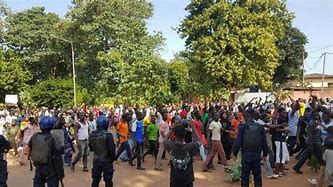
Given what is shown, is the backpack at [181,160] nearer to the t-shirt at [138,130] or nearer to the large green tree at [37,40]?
the t-shirt at [138,130]

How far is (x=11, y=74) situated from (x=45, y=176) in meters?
37.0

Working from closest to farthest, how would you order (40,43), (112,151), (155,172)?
(112,151)
(155,172)
(40,43)

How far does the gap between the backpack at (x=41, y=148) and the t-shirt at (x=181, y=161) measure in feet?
6.56

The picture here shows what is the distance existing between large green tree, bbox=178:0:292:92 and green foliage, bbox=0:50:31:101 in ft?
55.8

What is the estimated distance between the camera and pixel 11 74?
42.2 m

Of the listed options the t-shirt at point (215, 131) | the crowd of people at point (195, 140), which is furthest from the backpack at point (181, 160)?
the t-shirt at point (215, 131)

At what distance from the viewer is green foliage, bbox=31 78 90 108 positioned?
128 feet

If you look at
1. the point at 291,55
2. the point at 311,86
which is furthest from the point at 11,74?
the point at 311,86

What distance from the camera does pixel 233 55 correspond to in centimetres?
3309

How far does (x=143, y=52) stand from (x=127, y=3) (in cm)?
521

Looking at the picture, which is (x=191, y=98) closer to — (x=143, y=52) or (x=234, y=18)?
(x=143, y=52)

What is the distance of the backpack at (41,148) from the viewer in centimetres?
725

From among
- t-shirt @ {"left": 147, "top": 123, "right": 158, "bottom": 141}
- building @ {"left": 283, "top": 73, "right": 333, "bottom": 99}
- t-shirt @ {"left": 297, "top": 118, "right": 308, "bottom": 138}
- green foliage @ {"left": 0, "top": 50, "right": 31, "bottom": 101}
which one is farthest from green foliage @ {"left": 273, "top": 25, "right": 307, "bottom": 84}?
t-shirt @ {"left": 147, "top": 123, "right": 158, "bottom": 141}

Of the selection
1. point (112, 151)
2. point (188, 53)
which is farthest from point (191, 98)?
point (112, 151)
